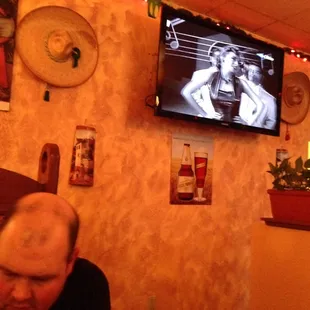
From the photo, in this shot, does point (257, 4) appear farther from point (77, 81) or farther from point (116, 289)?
point (116, 289)

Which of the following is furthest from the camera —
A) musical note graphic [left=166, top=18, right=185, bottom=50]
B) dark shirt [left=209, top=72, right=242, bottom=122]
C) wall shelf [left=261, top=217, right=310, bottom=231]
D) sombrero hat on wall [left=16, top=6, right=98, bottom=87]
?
dark shirt [left=209, top=72, right=242, bottom=122]

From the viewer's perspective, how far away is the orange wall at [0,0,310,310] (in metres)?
1.65

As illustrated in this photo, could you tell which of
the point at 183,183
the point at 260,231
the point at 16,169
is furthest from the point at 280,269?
the point at 16,169

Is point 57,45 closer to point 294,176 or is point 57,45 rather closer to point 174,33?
point 174,33

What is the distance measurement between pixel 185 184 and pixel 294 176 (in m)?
0.75

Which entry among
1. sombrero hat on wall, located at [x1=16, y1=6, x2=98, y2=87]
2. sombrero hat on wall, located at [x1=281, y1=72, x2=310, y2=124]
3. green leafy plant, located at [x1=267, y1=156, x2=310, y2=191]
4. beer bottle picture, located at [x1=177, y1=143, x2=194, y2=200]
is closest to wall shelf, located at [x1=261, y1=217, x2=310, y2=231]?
green leafy plant, located at [x1=267, y1=156, x2=310, y2=191]

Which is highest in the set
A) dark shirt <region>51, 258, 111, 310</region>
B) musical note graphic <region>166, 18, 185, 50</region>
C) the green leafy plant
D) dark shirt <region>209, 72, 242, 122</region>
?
musical note graphic <region>166, 18, 185, 50</region>

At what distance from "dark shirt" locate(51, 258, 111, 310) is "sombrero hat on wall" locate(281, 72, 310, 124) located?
193 cm

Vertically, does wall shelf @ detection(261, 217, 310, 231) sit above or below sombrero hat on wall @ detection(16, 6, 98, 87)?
below

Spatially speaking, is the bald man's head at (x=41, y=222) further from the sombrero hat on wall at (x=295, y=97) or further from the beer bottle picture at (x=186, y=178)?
the sombrero hat on wall at (x=295, y=97)

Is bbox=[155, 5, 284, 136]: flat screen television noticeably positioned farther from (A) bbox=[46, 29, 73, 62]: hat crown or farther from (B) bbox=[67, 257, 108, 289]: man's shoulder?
(B) bbox=[67, 257, 108, 289]: man's shoulder

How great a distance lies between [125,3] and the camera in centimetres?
188

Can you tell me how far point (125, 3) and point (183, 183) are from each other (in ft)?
3.25

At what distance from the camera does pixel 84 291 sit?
0.87 metres
